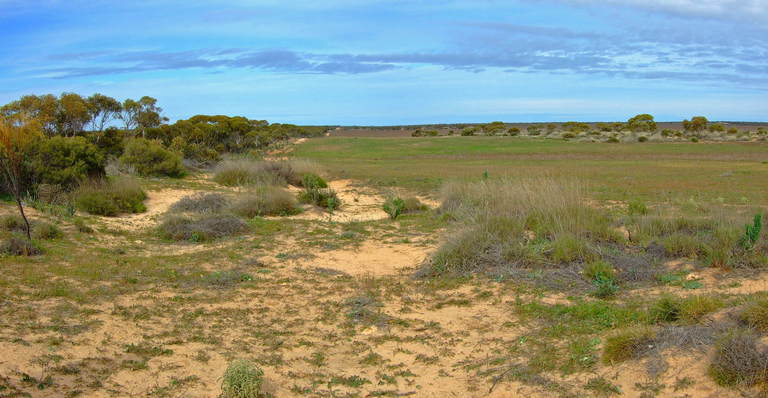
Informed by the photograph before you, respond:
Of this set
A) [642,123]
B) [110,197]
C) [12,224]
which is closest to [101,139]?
[110,197]

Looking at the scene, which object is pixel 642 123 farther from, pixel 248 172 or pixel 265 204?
pixel 265 204

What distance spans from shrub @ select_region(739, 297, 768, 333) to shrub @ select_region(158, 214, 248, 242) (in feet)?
31.4

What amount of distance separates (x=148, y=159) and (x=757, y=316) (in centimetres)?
2113

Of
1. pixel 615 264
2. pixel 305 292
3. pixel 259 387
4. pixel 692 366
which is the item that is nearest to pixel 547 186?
pixel 615 264

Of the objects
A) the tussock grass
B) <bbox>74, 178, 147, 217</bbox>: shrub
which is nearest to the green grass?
the tussock grass

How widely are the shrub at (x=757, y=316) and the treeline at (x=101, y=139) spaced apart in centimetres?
1093

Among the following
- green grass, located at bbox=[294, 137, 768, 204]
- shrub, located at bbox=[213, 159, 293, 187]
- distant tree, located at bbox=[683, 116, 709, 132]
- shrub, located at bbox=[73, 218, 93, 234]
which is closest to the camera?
shrub, located at bbox=[73, 218, 93, 234]

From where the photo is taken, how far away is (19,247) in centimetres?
932

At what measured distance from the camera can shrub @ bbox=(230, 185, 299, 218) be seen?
15.1 metres

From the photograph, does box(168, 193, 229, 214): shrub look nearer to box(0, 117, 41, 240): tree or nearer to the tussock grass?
box(0, 117, 41, 240): tree

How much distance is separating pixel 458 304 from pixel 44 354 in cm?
467

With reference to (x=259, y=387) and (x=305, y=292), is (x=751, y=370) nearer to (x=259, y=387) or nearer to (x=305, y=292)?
(x=259, y=387)

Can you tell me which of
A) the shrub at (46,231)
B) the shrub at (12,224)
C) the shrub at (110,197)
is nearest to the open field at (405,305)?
the shrub at (46,231)

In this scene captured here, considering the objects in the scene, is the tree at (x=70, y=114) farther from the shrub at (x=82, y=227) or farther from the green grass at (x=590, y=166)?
the shrub at (x=82, y=227)
